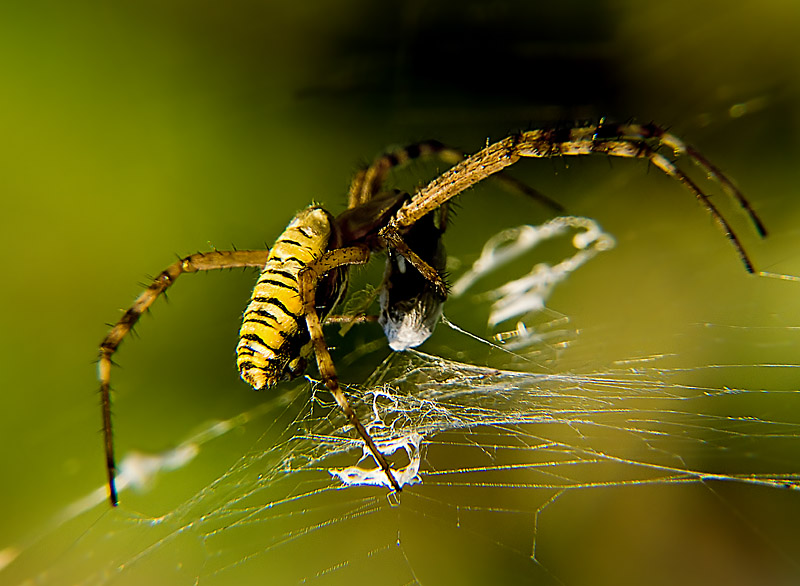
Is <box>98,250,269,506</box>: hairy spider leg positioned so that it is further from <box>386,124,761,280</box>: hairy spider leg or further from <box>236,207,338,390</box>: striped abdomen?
<box>386,124,761,280</box>: hairy spider leg

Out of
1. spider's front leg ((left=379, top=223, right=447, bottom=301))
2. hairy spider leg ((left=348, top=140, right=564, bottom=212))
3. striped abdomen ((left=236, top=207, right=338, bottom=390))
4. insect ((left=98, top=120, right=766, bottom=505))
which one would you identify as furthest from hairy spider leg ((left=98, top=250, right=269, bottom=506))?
hairy spider leg ((left=348, top=140, right=564, bottom=212))

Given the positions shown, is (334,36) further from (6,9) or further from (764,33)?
(764,33)

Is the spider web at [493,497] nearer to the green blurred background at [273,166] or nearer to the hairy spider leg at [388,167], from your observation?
the green blurred background at [273,166]

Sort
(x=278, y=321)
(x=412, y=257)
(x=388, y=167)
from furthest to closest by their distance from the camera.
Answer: (x=388, y=167), (x=412, y=257), (x=278, y=321)

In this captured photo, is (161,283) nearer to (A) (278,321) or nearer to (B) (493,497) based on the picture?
(A) (278,321)

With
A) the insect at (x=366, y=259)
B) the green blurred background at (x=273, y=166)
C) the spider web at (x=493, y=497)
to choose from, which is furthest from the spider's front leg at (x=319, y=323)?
the green blurred background at (x=273, y=166)

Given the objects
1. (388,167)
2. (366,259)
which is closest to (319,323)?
(366,259)

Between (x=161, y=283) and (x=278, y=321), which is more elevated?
(x=161, y=283)
